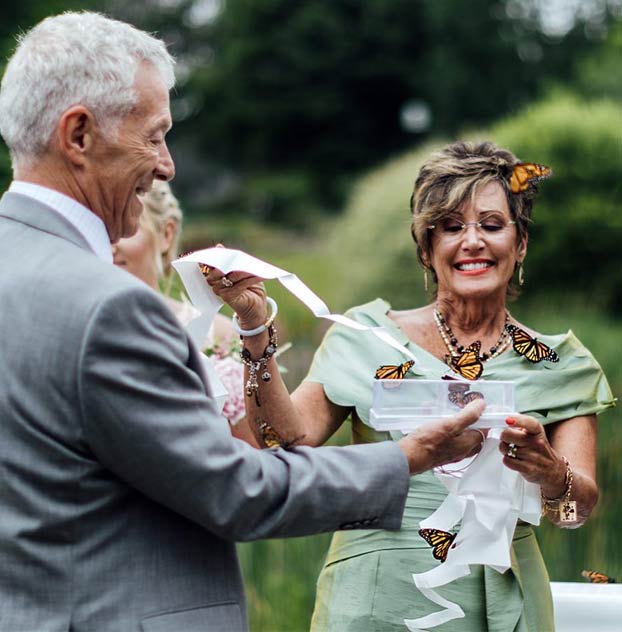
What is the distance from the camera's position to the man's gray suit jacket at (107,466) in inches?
79.6

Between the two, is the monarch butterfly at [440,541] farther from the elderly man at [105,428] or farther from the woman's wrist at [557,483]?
the elderly man at [105,428]

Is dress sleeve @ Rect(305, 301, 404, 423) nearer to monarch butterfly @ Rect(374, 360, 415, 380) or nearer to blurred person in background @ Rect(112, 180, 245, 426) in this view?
monarch butterfly @ Rect(374, 360, 415, 380)

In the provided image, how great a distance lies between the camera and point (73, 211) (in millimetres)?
2234

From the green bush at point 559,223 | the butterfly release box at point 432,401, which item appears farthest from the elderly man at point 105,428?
the green bush at point 559,223

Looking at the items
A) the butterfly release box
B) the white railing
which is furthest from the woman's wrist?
the white railing

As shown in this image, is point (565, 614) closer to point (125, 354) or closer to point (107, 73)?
point (125, 354)

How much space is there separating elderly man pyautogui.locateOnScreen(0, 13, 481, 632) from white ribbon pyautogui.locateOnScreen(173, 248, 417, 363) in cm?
45

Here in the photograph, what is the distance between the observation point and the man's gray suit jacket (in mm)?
2021

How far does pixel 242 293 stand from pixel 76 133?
825 millimetres

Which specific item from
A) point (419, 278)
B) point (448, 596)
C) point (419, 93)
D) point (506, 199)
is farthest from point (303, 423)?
point (419, 93)

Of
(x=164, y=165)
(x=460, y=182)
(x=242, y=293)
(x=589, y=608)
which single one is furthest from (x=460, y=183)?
(x=589, y=608)

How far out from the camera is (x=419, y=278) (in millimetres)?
11070

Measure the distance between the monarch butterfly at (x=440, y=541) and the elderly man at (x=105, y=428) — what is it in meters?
0.71

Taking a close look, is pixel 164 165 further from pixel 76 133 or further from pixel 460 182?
pixel 460 182
